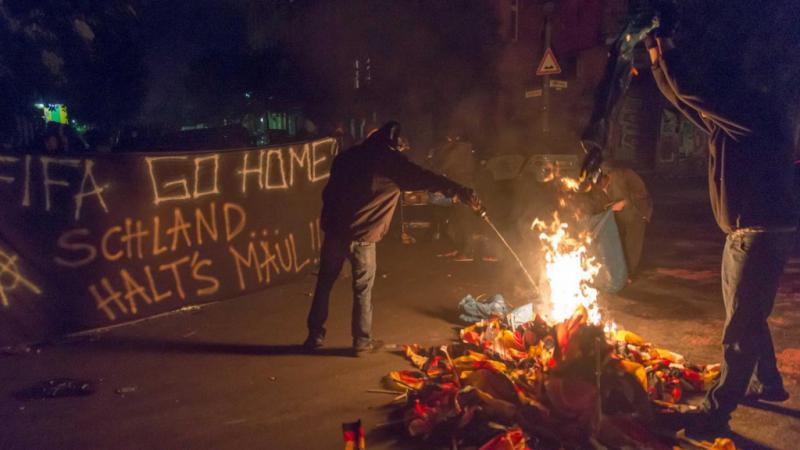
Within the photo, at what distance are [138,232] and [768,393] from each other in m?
5.70

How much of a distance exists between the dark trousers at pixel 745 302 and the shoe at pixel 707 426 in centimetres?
3

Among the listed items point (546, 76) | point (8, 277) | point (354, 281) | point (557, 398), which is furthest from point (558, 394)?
point (546, 76)

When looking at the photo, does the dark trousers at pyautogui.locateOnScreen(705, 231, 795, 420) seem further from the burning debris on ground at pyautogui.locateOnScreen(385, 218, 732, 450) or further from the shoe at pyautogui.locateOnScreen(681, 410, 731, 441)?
the burning debris on ground at pyautogui.locateOnScreen(385, 218, 732, 450)

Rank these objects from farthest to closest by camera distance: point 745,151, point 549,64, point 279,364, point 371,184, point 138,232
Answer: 1. point 549,64
2. point 138,232
3. point 371,184
4. point 279,364
5. point 745,151

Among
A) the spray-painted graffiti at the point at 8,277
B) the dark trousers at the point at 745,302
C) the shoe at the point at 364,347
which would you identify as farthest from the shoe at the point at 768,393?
the spray-painted graffiti at the point at 8,277

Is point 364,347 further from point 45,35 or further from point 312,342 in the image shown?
point 45,35

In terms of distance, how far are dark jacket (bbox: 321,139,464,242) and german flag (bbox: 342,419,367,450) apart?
1980 millimetres

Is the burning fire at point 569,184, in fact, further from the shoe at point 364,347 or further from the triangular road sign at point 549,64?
the triangular road sign at point 549,64

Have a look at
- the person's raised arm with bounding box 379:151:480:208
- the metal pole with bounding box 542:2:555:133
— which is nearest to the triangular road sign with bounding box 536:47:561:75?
the metal pole with bounding box 542:2:555:133

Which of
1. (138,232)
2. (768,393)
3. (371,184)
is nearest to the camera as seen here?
(768,393)

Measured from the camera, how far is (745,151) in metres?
3.90

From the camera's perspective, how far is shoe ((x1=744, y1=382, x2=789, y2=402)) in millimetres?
4500

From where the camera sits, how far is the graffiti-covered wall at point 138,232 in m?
5.75

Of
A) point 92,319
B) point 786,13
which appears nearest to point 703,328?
point 786,13
